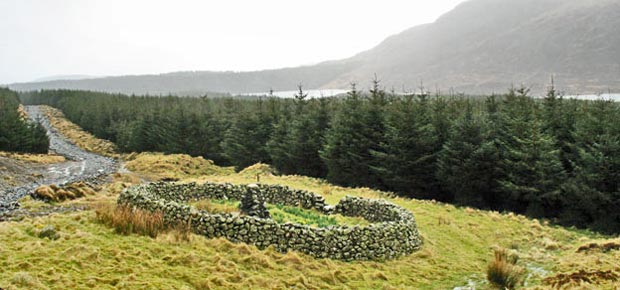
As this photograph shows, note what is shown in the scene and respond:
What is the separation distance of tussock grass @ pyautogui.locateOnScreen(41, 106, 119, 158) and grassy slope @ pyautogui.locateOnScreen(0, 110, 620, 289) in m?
65.4

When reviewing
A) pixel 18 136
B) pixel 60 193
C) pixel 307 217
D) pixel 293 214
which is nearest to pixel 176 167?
pixel 60 193

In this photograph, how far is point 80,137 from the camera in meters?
102

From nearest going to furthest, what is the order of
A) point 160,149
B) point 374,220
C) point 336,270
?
1. point 336,270
2. point 374,220
3. point 160,149

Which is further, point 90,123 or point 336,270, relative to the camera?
point 90,123

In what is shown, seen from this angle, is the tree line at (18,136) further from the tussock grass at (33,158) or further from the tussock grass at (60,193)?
the tussock grass at (60,193)

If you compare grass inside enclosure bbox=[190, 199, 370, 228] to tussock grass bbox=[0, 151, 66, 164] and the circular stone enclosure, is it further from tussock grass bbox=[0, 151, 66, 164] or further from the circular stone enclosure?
tussock grass bbox=[0, 151, 66, 164]

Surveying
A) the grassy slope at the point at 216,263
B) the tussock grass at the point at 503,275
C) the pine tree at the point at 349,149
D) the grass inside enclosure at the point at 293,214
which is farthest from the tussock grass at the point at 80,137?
the tussock grass at the point at 503,275

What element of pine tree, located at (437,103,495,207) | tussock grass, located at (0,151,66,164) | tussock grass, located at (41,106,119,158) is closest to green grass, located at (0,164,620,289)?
pine tree, located at (437,103,495,207)

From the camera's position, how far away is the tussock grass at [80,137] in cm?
8329

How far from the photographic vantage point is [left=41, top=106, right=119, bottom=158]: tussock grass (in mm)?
83287

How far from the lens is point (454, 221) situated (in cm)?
2378

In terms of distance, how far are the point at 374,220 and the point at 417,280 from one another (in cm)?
634

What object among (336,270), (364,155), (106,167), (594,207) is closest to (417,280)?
(336,270)

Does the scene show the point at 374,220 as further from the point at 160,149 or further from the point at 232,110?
the point at 160,149
